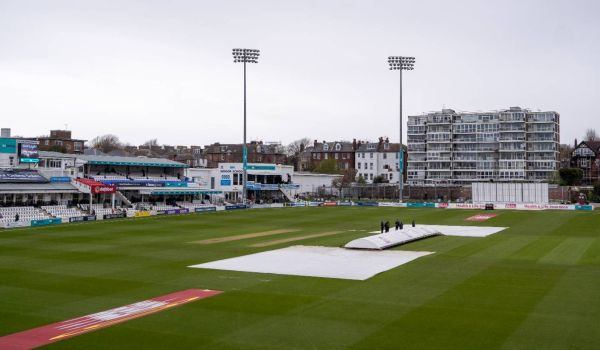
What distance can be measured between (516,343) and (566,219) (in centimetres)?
5051

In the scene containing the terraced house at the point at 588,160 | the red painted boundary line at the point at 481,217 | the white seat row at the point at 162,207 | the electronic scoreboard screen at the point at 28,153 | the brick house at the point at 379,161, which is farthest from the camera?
the brick house at the point at 379,161

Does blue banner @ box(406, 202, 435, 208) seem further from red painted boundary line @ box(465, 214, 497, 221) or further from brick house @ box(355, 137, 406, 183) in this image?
brick house @ box(355, 137, 406, 183)

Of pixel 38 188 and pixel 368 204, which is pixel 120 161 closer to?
pixel 38 188

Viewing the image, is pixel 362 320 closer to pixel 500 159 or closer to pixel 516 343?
pixel 516 343

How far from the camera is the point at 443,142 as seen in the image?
415 ft

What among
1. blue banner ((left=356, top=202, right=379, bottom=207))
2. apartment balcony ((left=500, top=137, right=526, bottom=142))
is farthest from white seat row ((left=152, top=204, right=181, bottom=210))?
apartment balcony ((left=500, top=137, right=526, bottom=142))

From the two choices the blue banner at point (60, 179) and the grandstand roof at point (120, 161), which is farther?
the grandstand roof at point (120, 161)

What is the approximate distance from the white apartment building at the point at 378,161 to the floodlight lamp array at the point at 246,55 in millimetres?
61072

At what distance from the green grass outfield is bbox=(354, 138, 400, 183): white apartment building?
91.2 metres

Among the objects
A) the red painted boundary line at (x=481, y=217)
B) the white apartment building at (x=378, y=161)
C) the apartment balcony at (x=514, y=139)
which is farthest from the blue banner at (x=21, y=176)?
the apartment balcony at (x=514, y=139)

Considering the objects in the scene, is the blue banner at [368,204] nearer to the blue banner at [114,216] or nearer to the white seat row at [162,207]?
the white seat row at [162,207]

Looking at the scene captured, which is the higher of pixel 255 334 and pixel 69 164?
pixel 69 164

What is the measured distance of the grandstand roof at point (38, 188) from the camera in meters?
63.7

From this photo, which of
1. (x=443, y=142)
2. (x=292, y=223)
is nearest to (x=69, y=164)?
(x=292, y=223)
